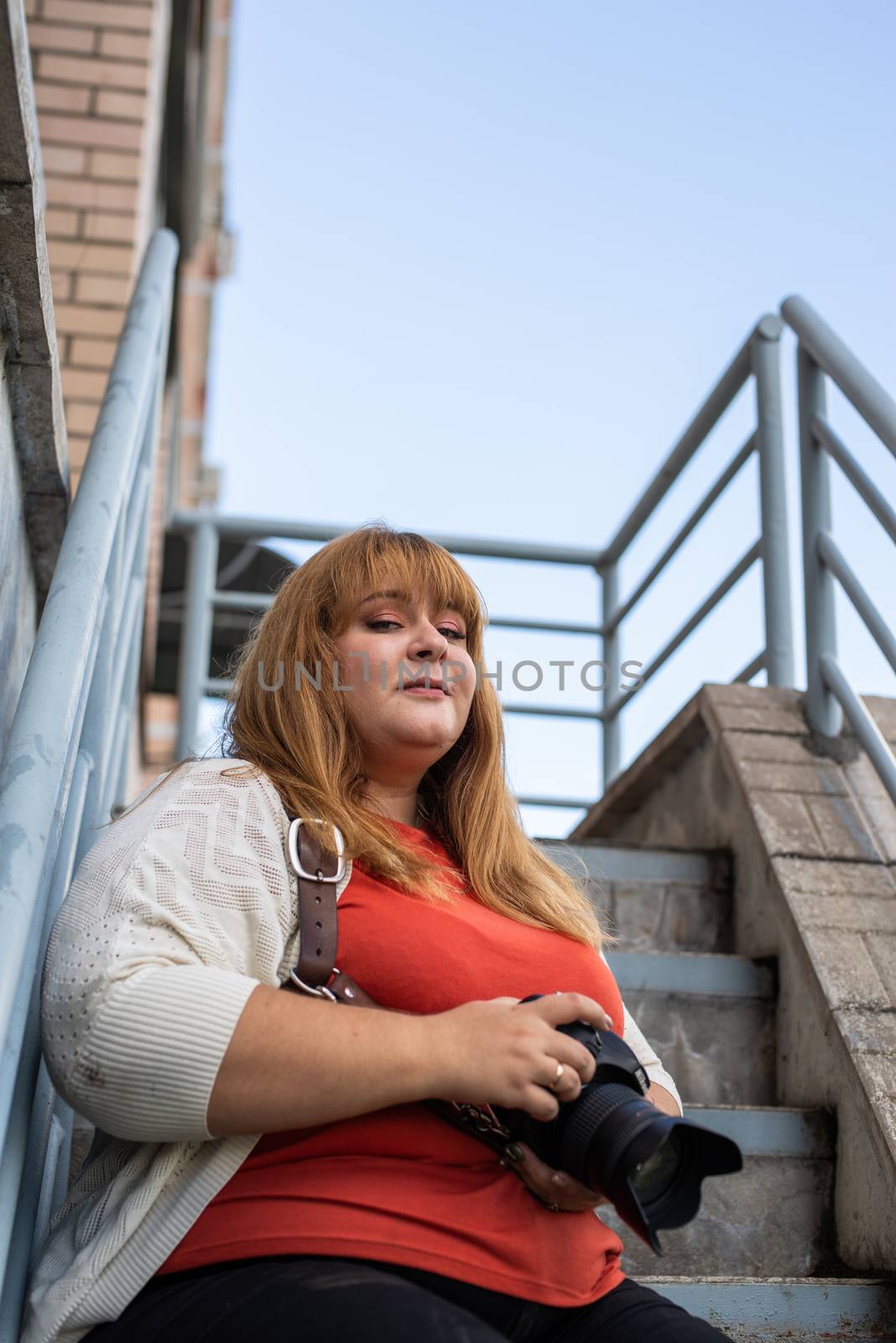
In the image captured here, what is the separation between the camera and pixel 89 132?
3.81m

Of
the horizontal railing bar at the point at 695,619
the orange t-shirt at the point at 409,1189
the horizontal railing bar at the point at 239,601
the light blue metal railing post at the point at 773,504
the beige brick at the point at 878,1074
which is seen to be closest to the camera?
the orange t-shirt at the point at 409,1189

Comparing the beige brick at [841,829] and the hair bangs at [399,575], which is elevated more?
the hair bangs at [399,575]

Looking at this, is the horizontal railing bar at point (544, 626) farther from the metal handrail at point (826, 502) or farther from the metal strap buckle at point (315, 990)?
the metal strap buckle at point (315, 990)

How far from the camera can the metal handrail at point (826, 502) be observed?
7.97ft

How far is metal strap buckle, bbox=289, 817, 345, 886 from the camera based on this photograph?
1345 mm

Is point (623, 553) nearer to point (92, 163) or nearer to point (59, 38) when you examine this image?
point (92, 163)

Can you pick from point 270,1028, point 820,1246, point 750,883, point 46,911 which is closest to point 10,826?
point 46,911

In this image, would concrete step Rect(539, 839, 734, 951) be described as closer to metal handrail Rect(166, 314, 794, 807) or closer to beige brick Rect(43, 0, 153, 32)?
metal handrail Rect(166, 314, 794, 807)

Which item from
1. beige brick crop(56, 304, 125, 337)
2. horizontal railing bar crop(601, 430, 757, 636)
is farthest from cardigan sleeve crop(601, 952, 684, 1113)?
beige brick crop(56, 304, 125, 337)

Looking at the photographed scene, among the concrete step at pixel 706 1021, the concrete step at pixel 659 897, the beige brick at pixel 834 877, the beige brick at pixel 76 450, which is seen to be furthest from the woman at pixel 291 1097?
the beige brick at pixel 76 450

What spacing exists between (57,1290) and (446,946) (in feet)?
1.52

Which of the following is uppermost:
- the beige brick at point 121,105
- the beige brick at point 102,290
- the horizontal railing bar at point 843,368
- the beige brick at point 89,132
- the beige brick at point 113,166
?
the beige brick at point 121,105

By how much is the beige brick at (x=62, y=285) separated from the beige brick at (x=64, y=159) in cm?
33

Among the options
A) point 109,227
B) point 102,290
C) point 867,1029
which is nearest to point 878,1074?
point 867,1029
